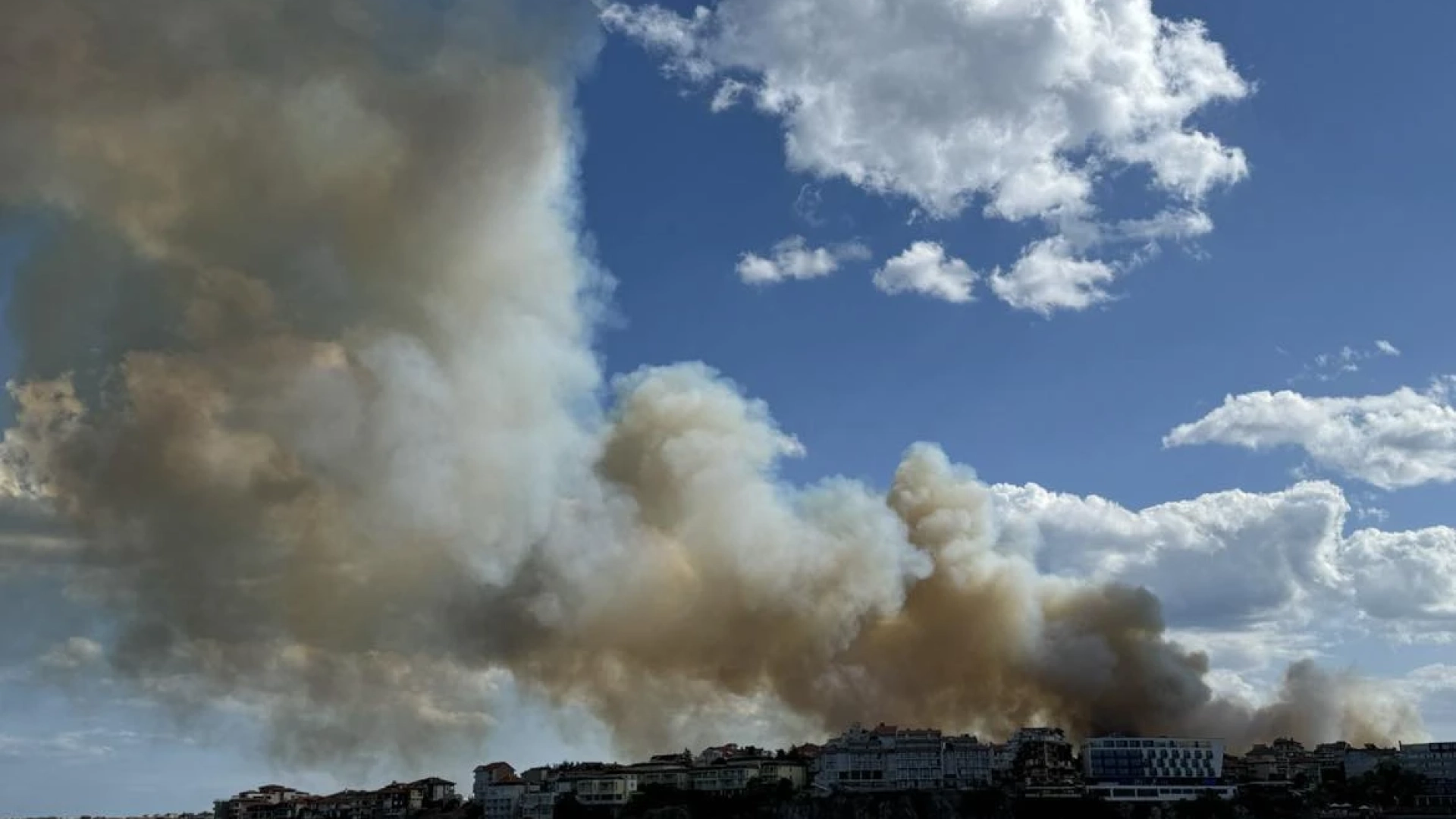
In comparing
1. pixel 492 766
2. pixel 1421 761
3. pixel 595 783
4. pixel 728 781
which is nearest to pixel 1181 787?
pixel 1421 761

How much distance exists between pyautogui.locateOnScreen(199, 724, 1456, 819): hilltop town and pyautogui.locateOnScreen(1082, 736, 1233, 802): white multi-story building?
0.09 m

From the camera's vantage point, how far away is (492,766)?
164 metres

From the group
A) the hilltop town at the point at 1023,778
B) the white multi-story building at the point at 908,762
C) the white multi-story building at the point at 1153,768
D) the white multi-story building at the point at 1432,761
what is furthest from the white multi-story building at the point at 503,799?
the white multi-story building at the point at 1432,761

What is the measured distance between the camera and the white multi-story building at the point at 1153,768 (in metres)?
123

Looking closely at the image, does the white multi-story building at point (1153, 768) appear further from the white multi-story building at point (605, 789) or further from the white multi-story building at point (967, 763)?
the white multi-story building at point (605, 789)

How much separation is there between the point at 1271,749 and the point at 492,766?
84268 millimetres

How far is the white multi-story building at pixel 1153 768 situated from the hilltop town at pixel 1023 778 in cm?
9

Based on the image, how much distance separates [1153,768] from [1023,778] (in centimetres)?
1124

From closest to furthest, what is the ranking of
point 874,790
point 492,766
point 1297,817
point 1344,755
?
point 1297,817 → point 874,790 → point 1344,755 → point 492,766

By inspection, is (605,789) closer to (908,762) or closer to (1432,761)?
(908,762)

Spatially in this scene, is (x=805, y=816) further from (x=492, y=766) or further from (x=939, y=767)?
(x=492, y=766)

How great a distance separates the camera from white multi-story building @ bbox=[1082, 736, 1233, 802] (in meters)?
123

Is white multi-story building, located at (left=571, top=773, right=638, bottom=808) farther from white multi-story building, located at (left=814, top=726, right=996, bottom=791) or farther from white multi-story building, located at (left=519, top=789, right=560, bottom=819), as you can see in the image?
white multi-story building, located at (left=814, top=726, right=996, bottom=791)

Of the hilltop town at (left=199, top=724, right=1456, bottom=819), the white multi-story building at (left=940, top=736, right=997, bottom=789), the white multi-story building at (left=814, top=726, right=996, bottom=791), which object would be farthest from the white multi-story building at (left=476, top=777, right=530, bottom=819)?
the white multi-story building at (left=940, top=736, right=997, bottom=789)
